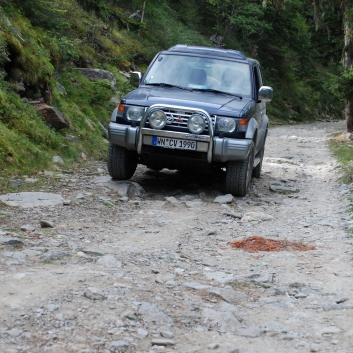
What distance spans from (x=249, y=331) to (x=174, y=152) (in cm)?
502

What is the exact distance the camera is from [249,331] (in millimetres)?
4203

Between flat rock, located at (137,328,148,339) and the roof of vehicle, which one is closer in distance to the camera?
flat rock, located at (137,328,148,339)

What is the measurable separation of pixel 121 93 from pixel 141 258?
442 inches

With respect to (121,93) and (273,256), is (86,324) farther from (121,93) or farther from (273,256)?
(121,93)

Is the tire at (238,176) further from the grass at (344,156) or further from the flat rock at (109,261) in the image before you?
the flat rock at (109,261)

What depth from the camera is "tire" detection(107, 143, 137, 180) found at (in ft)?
31.2

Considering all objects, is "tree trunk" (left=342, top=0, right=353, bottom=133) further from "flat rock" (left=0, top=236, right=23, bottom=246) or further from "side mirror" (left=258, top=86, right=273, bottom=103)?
"flat rock" (left=0, top=236, right=23, bottom=246)

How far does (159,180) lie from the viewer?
1062cm

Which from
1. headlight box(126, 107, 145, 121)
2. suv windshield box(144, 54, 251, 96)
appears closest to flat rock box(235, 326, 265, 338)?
headlight box(126, 107, 145, 121)

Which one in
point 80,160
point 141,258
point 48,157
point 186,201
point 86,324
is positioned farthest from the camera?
point 80,160

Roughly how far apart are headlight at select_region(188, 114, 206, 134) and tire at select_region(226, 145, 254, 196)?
0.81 meters

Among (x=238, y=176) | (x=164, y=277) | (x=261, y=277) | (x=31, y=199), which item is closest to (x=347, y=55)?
(x=238, y=176)

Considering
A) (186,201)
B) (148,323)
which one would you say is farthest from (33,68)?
(148,323)

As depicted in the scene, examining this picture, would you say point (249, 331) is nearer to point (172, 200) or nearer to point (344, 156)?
point (172, 200)
